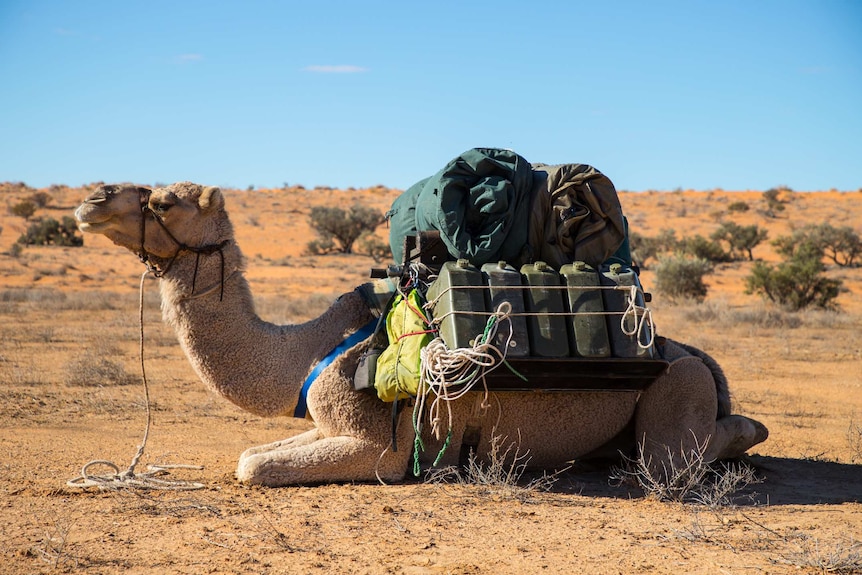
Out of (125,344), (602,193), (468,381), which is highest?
(602,193)

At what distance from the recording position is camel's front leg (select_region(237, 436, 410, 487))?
6.03 m

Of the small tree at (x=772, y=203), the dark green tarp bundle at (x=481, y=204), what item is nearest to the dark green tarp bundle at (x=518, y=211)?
the dark green tarp bundle at (x=481, y=204)

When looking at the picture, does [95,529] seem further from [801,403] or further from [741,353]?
[741,353]

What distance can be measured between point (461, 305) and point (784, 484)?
3.04 metres

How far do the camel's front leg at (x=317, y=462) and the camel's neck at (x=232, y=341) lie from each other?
1.06 ft

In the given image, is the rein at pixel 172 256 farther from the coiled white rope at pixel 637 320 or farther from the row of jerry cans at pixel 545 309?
A: the coiled white rope at pixel 637 320

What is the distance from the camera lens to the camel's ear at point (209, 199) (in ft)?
19.7

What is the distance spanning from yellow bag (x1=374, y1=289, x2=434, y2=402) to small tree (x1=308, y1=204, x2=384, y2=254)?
34.0 metres

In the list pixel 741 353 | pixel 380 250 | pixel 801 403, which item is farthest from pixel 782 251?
pixel 801 403

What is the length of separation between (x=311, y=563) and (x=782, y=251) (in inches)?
1289

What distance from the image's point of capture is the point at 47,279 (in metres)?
27.8

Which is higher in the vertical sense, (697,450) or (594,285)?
(594,285)

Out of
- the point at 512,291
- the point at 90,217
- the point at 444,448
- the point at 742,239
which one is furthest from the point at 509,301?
the point at 742,239

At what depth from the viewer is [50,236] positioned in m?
37.7
